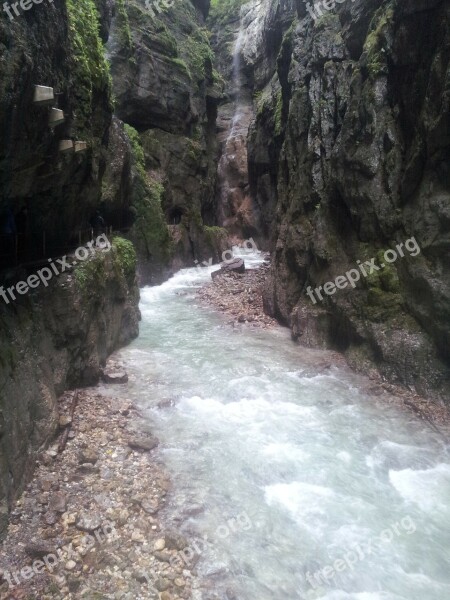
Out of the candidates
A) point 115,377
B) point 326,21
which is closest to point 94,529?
point 115,377

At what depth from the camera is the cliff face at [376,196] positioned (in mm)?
9406

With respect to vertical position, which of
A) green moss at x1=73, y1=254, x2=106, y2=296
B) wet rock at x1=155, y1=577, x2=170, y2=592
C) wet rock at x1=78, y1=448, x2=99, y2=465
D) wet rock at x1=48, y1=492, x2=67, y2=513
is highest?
green moss at x1=73, y1=254, x2=106, y2=296

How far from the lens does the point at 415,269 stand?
984 cm

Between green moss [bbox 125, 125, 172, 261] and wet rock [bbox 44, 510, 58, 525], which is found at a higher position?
green moss [bbox 125, 125, 172, 261]

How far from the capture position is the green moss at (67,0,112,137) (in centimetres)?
847

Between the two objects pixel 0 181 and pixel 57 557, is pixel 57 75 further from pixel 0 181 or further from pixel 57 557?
pixel 57 557

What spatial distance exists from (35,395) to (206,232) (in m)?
22.2

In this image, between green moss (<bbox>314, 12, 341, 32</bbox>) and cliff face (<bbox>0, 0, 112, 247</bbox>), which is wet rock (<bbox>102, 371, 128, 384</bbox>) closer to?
cliff face (<bbox>0, 0, 112, 247</bbox>)

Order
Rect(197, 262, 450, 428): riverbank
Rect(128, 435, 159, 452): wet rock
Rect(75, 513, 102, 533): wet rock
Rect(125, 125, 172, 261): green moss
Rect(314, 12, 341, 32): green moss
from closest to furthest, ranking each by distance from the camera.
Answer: Rect(75, 513, 102, 533): wet rock
Rect(128, 435, 159, 452): wet rock
Rect(197, 262, 450, 428): riverbank
Rect(314, 12, 341, 32): green moss
Rect(125, 125, 172, 261): green moss

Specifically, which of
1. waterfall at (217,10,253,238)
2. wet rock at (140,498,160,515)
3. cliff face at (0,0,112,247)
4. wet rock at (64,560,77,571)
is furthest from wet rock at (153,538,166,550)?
waterfall at (217,10,253,238)

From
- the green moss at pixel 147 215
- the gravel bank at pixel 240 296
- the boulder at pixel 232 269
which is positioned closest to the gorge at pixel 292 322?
the gravel bank at pixel 240 296

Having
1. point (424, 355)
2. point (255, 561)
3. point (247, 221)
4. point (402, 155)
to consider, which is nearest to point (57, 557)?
point (255, 561)

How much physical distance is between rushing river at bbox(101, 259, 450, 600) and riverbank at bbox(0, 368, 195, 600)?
0.39 metres

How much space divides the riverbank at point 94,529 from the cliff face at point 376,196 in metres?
6.49
